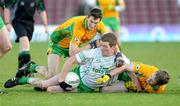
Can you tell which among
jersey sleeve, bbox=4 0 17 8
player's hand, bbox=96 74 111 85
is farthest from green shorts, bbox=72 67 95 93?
jersey sleeve, bbox=4 0 17 8

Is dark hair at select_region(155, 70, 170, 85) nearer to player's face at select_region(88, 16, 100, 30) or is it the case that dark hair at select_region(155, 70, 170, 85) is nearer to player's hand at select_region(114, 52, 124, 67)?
player's hand at select_region(114, 52, 124, 67)

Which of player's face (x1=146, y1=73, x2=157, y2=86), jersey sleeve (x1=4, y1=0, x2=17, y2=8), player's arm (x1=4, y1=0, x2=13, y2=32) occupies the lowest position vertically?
player's face (x1=146, y1=73, x2=157, y2=86)

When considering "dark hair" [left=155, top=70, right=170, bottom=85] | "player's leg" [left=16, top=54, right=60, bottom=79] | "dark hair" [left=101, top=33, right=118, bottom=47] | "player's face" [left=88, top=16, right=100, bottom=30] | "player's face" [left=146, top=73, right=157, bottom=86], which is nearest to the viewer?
"dark hair" [left=155, top=70, right=170, bottom=85]

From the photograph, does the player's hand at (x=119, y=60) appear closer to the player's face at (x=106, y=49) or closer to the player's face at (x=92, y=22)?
the player's face at (x=106, y=49)

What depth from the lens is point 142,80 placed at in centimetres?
1128

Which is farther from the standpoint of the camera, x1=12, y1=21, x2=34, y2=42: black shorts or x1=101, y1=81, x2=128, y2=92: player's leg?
x1=12, y1=21, x2=34, y2=42: black shorts

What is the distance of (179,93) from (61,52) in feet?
8.79

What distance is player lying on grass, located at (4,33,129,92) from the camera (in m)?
11.1

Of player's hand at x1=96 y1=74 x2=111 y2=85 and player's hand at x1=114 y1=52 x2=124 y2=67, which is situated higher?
player's hand at x1=114 y1=52 x2=124 y2=67

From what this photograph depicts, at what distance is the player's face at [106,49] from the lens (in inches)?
436

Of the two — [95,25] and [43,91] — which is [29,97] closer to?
[43,91]

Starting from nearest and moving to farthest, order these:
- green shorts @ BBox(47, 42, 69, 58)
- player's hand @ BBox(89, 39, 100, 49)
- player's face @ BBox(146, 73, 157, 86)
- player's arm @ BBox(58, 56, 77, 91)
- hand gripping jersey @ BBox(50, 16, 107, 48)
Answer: player's face @ BBox(146, 73, 157, 86) → player's arm @ BBox(58, 56, 77, 91) → player's hand @ BBox(89, 39, 100, 49) → hand gripping jersey @ BBox(50, 16, 107, 48) → green shorts @ BBox(47, 42, 69, 58)

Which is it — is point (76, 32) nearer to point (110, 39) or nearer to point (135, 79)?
point (110, 39)

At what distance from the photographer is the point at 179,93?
1134cm
